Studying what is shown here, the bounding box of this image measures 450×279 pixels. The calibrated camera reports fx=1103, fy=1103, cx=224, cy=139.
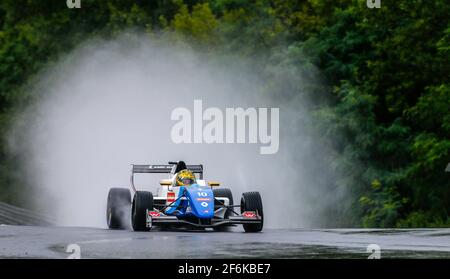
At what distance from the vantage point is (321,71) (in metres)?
41.2

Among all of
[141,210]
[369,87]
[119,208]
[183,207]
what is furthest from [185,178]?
[369,87]

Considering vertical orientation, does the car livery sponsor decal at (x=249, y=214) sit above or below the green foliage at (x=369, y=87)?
below

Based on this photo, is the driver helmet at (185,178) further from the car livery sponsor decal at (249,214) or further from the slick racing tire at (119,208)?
the car livery sponsor decal at (249,214)

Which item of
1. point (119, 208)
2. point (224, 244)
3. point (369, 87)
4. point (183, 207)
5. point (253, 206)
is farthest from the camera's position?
point (369, 87)

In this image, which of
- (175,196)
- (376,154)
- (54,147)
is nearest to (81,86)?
(54,147)

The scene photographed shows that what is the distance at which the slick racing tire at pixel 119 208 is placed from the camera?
19.9m

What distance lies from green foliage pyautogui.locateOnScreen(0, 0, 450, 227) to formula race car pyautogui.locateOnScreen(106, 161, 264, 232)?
42.0ft

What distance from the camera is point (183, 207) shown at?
19359 mm

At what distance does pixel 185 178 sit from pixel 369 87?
1992cm

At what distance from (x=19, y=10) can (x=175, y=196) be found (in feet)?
148

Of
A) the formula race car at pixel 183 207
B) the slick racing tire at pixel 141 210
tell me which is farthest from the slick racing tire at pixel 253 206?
the slick racing tire at pixel 141 210

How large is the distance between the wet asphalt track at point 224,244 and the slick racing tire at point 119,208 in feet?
6.38

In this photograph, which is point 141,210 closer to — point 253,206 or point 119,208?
point 119,208
